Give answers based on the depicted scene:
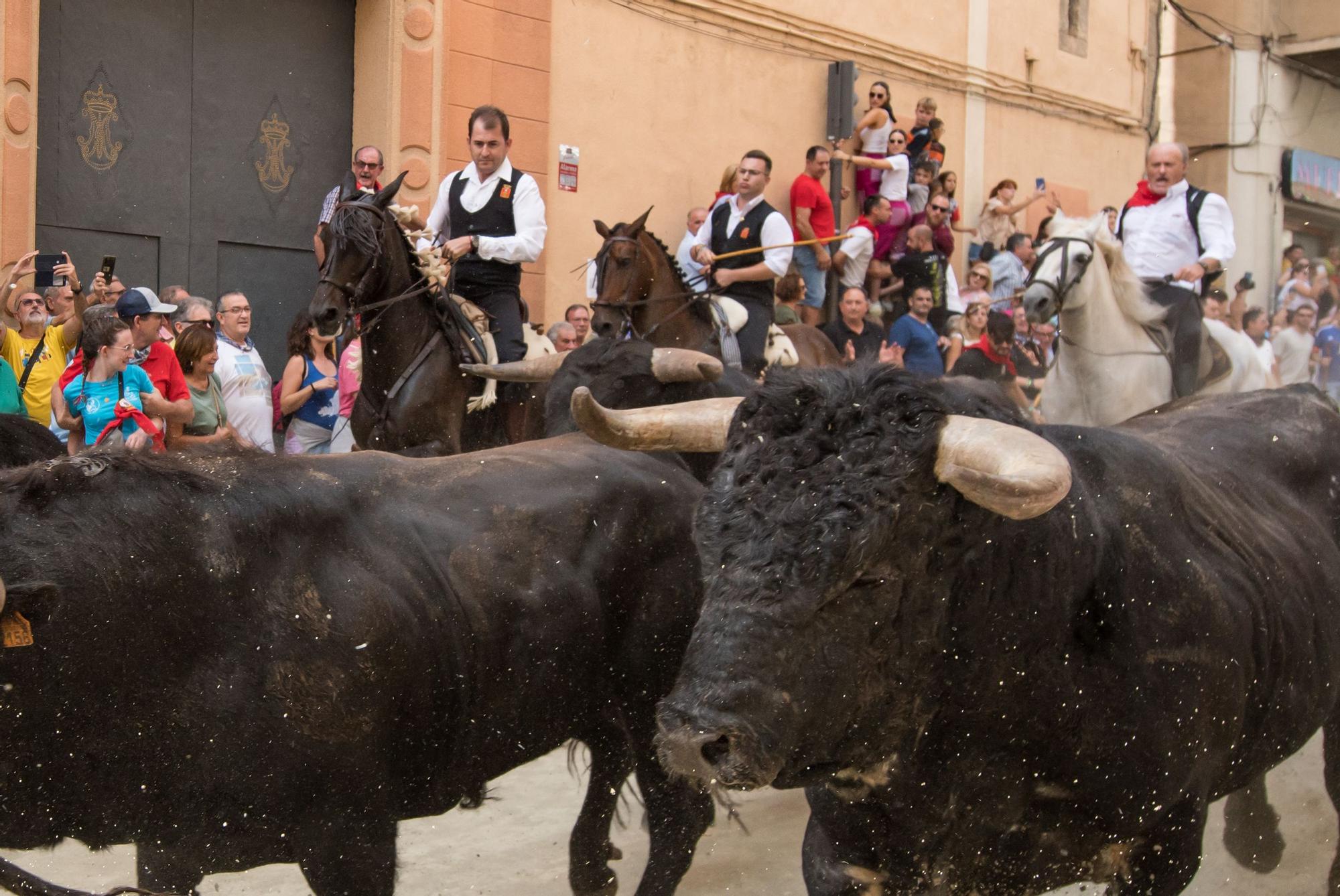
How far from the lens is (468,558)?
383 cm

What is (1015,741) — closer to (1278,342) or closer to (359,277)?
(359,277)

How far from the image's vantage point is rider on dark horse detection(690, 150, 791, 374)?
9.89m

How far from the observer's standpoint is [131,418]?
21.5 feet

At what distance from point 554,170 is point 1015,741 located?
32.4 ft

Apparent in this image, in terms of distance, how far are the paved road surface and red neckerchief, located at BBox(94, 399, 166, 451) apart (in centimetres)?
192

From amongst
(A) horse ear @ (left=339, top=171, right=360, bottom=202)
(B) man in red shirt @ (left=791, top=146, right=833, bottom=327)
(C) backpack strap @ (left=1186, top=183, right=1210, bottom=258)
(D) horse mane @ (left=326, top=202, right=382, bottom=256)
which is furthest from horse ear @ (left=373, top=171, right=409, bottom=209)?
(B) man in red shirt @ (left=791, top=146, right=833, bottom=327)

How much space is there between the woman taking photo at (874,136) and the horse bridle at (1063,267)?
234 inches

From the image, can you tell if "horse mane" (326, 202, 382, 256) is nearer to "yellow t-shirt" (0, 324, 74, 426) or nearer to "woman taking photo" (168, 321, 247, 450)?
"woman taking photo" (168, 321, 247, 450)

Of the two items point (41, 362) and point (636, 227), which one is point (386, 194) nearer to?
point (41, 362)

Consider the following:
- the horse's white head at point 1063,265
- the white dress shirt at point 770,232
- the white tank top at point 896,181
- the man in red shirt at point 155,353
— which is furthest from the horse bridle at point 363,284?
the white tank top at point 896,181

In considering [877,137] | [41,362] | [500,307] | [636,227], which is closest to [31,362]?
[41,362]

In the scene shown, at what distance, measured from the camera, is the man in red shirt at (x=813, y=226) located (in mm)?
13109

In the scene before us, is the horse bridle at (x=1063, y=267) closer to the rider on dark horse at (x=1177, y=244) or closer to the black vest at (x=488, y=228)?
the rider on dark horse at (x=1177, y=244)

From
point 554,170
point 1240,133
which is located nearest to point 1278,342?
point 1240,133
